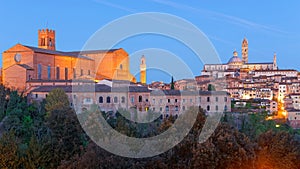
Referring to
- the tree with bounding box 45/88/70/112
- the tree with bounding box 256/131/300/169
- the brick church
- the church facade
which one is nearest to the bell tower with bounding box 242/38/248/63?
the church facade

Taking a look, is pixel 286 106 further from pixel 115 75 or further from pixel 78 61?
pixel 78 61

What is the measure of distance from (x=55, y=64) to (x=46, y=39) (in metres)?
7.29

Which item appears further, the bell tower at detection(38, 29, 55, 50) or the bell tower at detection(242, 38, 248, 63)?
the bell tower at detection(242, 38, 248, 63)

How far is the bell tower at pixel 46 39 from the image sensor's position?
33.2 metres

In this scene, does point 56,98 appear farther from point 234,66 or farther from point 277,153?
point 234,66

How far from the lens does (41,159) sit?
10.2 meters

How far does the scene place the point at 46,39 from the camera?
33.2 meters

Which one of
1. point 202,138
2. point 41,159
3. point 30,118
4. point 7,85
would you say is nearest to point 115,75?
point 7,85

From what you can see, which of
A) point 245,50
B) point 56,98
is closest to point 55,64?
point 56,98

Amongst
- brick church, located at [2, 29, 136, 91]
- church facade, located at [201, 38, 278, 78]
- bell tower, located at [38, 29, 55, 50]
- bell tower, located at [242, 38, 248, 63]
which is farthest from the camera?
bell tower, located at [242, 38, 248, 63]

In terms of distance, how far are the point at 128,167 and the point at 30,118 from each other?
10.8 m

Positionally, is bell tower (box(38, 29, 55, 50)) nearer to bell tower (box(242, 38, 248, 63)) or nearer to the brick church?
the brick church

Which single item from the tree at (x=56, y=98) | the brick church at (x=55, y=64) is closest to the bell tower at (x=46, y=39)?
the brick church at (x=55, y=64)

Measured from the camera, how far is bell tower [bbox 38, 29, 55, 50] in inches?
1307
